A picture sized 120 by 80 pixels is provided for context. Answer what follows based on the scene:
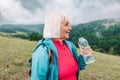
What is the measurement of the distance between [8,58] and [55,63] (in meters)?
11.6

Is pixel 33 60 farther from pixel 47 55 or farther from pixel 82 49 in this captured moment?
pixel 82 49

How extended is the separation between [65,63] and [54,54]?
347 mm

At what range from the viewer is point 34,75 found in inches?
261

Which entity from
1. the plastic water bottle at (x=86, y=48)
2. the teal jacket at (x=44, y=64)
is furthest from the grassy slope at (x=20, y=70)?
the teal jacket at (x=44, y=64)

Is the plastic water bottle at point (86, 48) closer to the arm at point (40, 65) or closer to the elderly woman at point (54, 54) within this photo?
the elderly woman at point (54, 54)

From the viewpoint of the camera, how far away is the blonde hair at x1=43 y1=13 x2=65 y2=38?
6.66 m

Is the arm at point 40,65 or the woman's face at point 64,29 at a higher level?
the woman's face at point 64,29

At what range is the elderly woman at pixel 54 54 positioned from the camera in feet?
21.7

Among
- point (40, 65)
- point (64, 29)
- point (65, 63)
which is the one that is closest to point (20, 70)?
point (65, 63)

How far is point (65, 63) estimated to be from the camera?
6.92 meters

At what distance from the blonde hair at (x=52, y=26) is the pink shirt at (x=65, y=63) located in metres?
0.23

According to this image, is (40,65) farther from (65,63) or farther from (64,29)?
(64,29)

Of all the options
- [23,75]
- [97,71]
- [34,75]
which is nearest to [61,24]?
[34,75]

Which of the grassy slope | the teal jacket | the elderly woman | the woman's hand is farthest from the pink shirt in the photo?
the grassy slope
